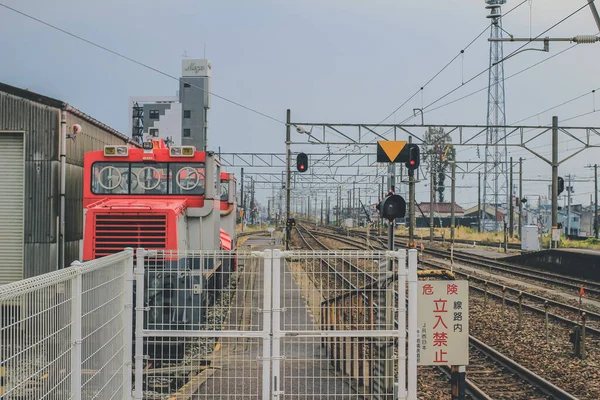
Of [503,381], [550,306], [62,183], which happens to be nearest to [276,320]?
[503,381]

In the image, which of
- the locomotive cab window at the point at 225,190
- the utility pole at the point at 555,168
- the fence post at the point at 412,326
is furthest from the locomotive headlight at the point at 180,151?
the utility pole at the point at 555,168

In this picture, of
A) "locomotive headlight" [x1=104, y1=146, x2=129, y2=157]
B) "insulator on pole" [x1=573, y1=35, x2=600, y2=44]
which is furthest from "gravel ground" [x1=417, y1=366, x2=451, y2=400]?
"locomotive headlight" [x1=104, y1=146, x2=129, y2=157]

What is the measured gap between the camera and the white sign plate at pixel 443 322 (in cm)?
679

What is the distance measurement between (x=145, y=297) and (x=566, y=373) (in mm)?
6852

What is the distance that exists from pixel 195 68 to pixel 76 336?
79.3 meters

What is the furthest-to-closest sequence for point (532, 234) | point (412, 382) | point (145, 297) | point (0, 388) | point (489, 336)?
point (532, 234) < point (489, 336) < point (145, 297) < point (412, 382) < point (0, 388)

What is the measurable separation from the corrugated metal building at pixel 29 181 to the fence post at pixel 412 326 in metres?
10.4

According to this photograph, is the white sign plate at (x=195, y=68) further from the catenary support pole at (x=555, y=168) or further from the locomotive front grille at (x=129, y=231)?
the locomotive front grille at (x=129, y=231)

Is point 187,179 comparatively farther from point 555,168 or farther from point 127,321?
point 555,168

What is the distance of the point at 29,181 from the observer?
1469 cm

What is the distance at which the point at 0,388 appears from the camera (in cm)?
388

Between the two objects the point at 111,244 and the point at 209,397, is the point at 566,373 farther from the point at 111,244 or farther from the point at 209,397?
the point at 111,244

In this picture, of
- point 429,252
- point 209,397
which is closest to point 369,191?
point 429,252

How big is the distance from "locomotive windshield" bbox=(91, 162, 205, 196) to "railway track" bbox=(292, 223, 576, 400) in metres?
5.68
